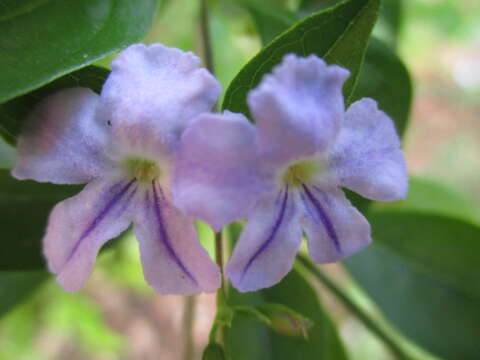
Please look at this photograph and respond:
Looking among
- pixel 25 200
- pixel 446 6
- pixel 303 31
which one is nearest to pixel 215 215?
pixel 303 31

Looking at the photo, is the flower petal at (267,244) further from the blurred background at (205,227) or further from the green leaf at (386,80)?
the blurred background at (205,227)

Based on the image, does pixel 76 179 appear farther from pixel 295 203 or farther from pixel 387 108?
pixel 387 108

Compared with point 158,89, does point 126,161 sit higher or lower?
lower

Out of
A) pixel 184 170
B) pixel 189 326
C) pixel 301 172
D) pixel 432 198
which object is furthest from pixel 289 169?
pixel 432 198

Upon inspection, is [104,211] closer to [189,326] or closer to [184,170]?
[184,170]

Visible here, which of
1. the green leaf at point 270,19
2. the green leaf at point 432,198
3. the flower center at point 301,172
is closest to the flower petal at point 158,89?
the flower center at point 301,172

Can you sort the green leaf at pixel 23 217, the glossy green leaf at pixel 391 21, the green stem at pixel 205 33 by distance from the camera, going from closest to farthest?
the green leaf at pixel 23 217
the green stem at pixel 205 33
the glossy green leaf at pixel 391 21

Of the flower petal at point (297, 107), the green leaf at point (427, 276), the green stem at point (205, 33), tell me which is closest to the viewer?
the flower petal at point (297, 107)
